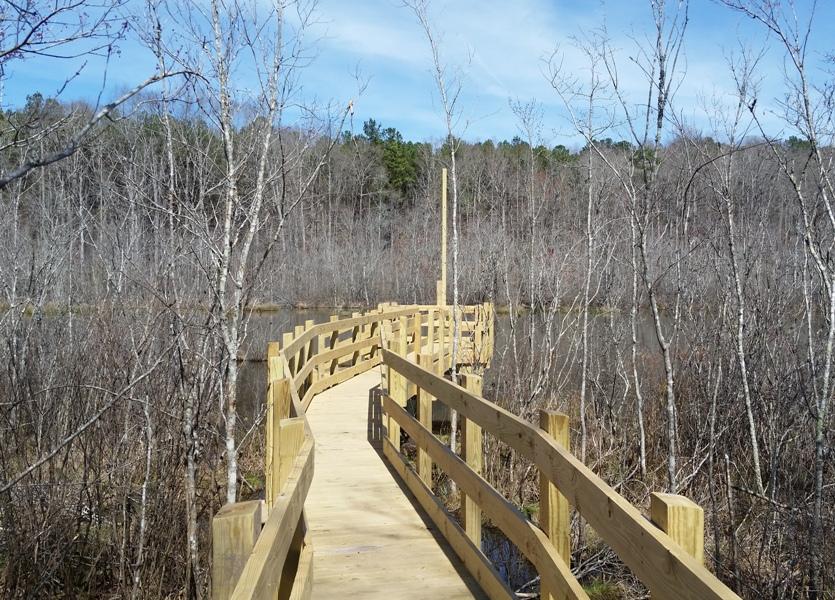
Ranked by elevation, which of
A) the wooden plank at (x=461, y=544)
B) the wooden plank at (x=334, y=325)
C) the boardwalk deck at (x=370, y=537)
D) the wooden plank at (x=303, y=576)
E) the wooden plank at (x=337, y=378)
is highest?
the wooden plank at (x=334, y=325)

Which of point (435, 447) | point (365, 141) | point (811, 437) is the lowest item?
point (811, 437)

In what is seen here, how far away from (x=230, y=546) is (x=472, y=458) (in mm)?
2864

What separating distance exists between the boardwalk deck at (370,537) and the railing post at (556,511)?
89 cm

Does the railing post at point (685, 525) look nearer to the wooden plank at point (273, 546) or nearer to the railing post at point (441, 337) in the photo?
the wooden plank at point (273, 546)

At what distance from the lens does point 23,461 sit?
20.6 feet

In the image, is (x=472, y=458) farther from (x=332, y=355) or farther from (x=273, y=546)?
(x=332, y=355)

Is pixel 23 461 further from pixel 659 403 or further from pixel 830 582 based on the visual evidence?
pixel 659 403

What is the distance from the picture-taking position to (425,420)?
19.2 feet

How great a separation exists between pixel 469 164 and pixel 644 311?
18155 millimetres

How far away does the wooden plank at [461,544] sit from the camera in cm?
344

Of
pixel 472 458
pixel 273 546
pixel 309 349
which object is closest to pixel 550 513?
pixel 273 546

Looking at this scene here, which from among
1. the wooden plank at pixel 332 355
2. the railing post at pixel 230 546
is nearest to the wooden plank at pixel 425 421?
the wooden plank at pixel 332 355

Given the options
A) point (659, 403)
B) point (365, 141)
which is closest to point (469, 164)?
point (365, 141)

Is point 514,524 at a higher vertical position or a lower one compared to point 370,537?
higher
